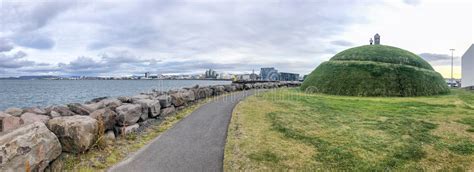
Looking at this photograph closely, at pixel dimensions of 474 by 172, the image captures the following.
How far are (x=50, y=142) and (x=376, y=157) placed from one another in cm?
700

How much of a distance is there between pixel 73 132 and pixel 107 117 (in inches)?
67.4

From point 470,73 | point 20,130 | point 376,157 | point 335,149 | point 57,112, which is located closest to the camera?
point 20,130

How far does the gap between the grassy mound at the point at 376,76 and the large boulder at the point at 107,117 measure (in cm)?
2182

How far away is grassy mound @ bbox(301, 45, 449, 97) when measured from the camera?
2595cm

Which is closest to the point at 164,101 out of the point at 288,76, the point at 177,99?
the point at 177,99

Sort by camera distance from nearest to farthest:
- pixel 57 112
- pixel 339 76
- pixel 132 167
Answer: pixel 132 167, pixel 57 112, pixel 339 76

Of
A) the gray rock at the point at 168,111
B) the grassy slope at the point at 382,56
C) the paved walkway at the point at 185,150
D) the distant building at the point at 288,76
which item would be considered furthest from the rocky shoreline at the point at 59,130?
the distant building at the point at 288,76

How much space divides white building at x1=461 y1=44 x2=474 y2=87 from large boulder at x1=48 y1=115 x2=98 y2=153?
52.6 m

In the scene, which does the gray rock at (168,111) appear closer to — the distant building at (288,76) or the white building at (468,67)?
the white building at (468,67)

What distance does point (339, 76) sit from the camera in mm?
27906

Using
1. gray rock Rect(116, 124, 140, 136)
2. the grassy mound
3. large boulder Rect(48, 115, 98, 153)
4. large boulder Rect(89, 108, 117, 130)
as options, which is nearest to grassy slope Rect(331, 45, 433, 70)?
the grassy mound

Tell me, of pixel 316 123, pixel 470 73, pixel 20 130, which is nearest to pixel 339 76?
pixel 316 123

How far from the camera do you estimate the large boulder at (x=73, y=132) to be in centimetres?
624

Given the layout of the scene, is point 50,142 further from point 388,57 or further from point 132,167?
point 388,57
